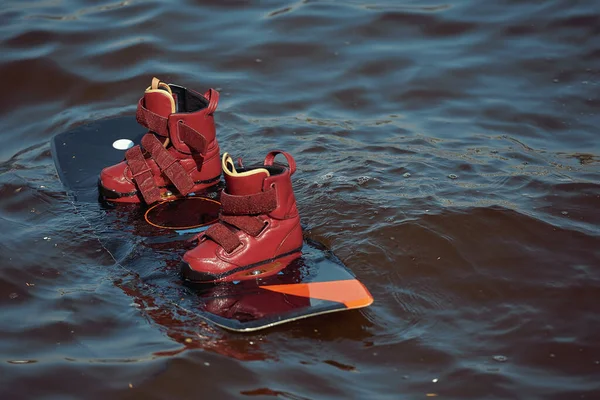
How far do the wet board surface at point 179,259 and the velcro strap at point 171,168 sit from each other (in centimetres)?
15

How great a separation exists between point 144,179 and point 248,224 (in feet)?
3.69

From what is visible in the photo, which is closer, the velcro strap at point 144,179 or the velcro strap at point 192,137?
the velcro strap at point 192,137

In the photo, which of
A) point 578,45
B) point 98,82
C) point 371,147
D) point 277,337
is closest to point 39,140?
point 98,82

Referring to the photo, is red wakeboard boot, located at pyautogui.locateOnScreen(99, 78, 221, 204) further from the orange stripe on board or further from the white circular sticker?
the orange stripe on board

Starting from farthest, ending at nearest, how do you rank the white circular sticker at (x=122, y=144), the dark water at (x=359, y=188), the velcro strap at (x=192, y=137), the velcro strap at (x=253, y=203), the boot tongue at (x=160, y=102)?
the white circular sticker at (x=122, y=144) < the boot tongue at (x=160, y=102) < the velcro strap at (x=192, y=137) < the velcro strap at (x=253, y=203) < the dark water at (x=359, y=188)

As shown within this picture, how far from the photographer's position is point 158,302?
3.66 m

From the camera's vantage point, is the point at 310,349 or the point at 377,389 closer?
the point at 377,389

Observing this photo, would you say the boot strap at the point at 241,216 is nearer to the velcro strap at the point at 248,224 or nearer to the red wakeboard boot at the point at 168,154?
the velcro strap at the point at 248,224

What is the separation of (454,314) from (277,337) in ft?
3.04

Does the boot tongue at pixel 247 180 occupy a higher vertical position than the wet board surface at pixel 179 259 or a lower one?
higher

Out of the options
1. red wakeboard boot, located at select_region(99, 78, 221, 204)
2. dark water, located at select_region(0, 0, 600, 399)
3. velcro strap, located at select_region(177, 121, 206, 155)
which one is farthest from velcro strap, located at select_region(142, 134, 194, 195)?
dark water, located at select_region(0, 0, 600, 399)

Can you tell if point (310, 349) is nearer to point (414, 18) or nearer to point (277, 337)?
point (277, 337)

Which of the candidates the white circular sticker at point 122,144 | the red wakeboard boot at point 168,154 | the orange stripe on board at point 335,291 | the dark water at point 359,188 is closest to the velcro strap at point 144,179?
the red wakeboard boot at point 168,154

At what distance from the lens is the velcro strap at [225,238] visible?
3.66m
